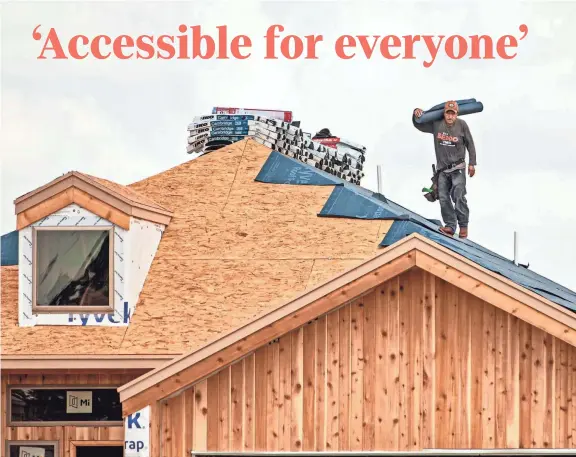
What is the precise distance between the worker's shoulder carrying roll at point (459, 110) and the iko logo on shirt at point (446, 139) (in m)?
0.41

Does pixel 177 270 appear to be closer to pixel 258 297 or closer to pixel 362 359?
pixel 258 297

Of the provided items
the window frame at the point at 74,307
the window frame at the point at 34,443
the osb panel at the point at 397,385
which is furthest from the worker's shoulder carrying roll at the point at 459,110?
the window frame at the point at 34,443

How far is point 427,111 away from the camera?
1025 inches

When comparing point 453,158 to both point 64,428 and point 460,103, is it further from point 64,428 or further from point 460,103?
point 64,428

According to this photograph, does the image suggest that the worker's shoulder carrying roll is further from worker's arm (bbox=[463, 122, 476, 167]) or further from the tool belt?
the tool belt

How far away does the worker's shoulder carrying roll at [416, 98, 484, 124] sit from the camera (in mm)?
25781

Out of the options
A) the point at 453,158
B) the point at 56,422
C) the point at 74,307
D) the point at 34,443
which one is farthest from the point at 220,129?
the point at 34,443

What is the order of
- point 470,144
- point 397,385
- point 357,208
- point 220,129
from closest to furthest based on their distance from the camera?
1. point 397,385
2. point 357,208
3. point 470,144
4. point 220,129

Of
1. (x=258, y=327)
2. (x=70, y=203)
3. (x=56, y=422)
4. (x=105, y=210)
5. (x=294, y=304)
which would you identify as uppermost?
(x=70, y=203)

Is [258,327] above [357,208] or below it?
below

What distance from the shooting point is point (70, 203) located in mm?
22688

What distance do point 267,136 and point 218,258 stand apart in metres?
5.49

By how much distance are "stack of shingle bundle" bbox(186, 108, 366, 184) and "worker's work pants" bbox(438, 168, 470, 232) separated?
4.38m

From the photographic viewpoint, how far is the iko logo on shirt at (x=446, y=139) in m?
25.4
